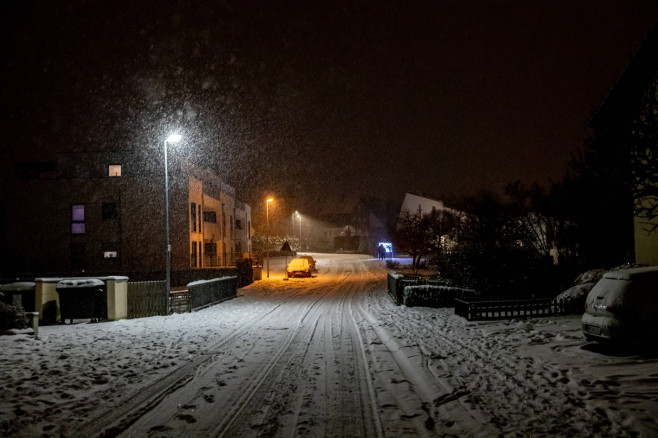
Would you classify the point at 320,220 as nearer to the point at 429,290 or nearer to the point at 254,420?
the point at 429,290

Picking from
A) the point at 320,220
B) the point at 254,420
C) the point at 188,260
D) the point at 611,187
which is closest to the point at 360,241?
the point at 320,220

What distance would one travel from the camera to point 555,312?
14.7 m

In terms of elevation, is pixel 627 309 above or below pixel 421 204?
below

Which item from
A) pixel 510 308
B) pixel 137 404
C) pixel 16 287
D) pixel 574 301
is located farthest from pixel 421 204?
pixel 137 404

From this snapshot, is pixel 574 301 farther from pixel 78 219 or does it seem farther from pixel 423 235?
pixel 78 219

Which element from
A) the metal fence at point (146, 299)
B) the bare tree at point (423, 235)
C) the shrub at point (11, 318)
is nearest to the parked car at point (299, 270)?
the bare tree at point (423, 235)

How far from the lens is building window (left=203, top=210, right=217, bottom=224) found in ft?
147

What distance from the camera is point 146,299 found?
18.0 metres

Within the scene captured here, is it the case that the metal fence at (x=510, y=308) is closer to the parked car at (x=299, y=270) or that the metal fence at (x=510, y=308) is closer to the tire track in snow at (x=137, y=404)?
the tire track in snow at (x=137, y=404)

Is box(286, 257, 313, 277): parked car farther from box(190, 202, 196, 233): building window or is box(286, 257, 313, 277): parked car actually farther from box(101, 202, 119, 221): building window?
box(101, 202, 119, 221): building window

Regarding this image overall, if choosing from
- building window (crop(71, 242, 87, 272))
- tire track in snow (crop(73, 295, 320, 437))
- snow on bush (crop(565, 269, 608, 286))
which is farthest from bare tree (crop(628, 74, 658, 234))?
building window (crop(71, 242, 87, 272))

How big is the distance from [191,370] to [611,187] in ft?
38.1

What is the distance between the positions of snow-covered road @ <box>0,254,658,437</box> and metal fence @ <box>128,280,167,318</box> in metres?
3.58

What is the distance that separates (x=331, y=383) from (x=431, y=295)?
35.8 feet
